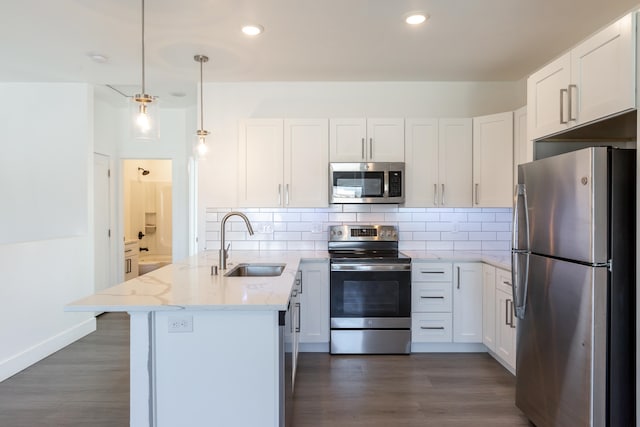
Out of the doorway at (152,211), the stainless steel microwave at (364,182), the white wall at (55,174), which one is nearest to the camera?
the stainless steel microwave at (364,182)

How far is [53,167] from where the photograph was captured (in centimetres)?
386

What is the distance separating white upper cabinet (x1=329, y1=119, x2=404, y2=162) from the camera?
3.56 metres

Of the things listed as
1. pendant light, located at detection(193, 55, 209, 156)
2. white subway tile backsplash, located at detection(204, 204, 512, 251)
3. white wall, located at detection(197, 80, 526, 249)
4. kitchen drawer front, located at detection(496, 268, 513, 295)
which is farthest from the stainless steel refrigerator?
pendant light, located at detection(193, 55, 209, 156)

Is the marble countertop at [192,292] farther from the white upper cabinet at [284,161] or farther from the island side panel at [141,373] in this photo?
the white upper cabinet at [284,161]

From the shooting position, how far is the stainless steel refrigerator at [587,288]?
1714 mm

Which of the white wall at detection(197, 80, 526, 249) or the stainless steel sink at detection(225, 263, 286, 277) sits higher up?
the white wall at detection(197, 80, 526, 249)

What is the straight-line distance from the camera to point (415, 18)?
2520 millimetres

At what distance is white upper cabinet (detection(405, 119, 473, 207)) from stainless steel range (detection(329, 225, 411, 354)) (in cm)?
74

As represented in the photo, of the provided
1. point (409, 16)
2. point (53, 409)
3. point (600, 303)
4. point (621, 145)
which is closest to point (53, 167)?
point (53, 409)

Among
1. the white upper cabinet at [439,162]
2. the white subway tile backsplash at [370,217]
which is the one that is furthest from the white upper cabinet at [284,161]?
the white upper cabinet at [439,162]

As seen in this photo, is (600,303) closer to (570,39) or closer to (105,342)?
(570,39)

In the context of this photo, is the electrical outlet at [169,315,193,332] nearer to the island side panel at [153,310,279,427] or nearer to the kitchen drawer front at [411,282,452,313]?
the island side panel at [153,310,279,427]

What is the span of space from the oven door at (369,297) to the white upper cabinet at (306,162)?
28.7 inches

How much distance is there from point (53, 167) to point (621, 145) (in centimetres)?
493
